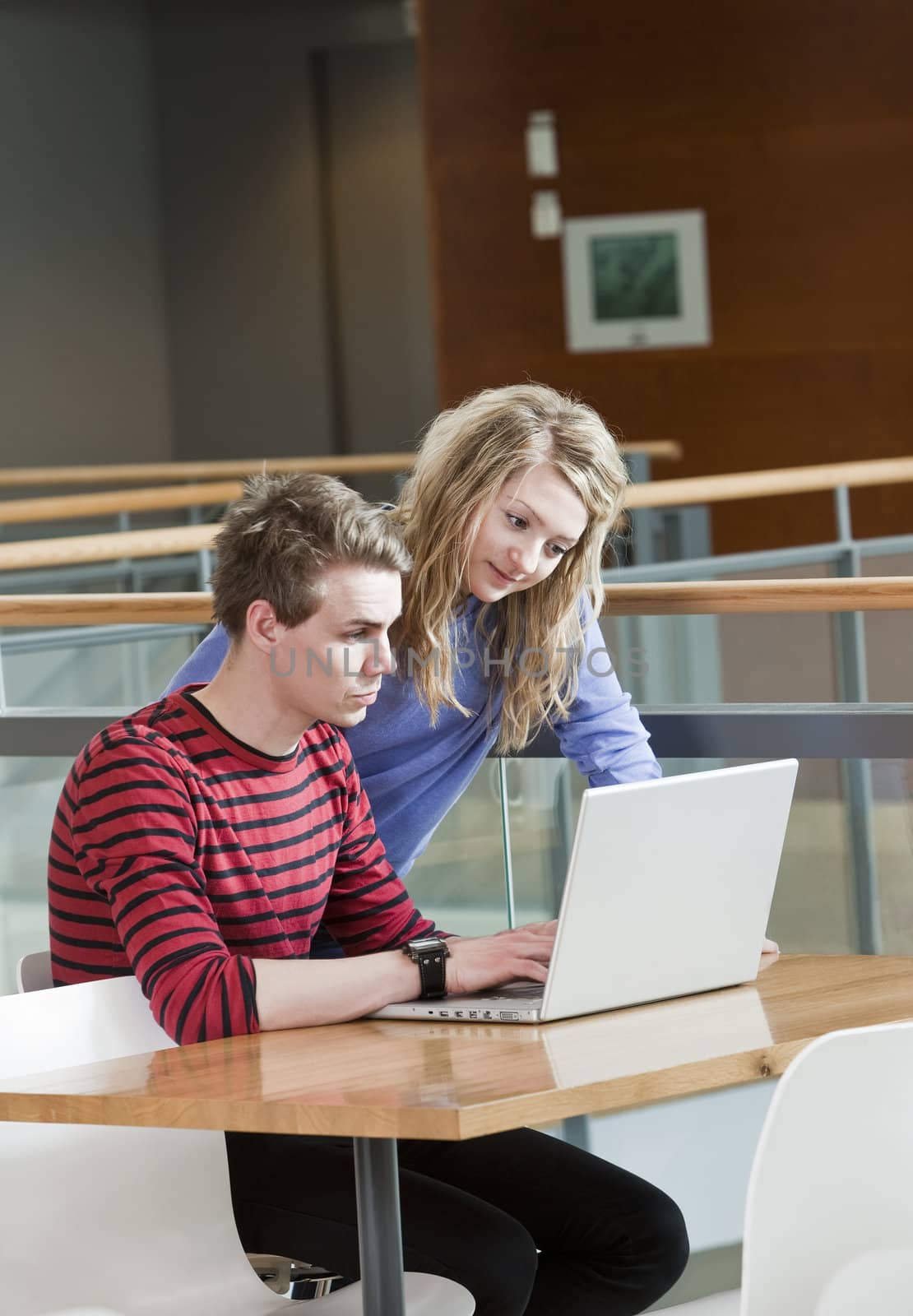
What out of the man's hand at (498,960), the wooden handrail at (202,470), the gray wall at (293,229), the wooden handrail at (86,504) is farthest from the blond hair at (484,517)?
the gray wall at (293,229)

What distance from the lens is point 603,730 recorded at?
2.35 meters

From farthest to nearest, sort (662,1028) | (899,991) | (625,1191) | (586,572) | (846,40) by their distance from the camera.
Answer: (846,40) → (586,572) → (625,1191) → (899,991) → (662,1028)

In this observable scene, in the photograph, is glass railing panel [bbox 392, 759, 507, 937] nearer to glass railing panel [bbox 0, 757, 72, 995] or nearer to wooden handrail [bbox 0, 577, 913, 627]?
wooden handrail [bbox 0, 577, 913, 627]

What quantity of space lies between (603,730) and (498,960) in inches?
23.4

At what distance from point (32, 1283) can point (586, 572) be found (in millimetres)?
1090

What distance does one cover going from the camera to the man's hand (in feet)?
5.89

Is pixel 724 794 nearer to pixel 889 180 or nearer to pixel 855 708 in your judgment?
pixel 855 708

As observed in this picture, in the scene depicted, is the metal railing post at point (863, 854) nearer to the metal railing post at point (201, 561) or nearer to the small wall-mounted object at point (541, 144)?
the metal railing post at point (201, 561)

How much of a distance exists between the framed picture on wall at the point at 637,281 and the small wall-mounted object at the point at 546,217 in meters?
0.09

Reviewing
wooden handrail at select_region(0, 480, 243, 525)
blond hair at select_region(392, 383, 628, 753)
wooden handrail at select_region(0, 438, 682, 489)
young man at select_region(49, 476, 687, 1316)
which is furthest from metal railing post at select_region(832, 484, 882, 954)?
wooden handrail at select_region(0, 438, 682, 489)

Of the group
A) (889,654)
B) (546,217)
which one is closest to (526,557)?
(889,654)

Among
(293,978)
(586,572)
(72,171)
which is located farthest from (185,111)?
(293,978)

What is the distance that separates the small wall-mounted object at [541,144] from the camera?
7.64m

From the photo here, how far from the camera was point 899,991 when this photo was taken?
177 centimetres
